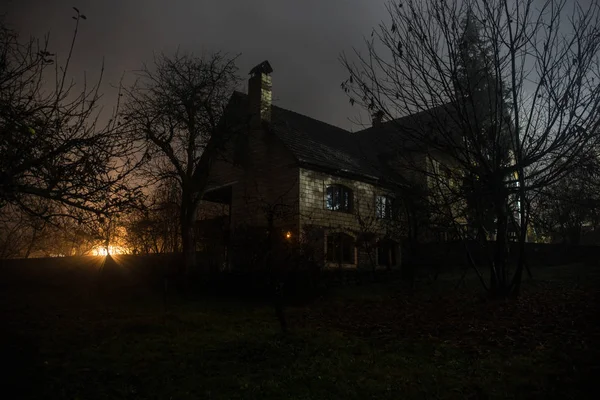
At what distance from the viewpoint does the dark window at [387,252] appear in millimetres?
23719

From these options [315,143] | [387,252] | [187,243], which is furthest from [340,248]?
[187,243]

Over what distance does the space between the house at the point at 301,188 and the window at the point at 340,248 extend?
52 millimetres

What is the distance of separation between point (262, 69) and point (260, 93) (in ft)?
4.67

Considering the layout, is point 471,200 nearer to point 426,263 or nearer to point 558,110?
point 558,110

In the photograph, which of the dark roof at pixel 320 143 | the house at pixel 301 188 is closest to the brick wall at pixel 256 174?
the house at pixel 301 188

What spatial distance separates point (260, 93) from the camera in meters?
22.9

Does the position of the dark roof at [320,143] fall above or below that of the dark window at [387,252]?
above

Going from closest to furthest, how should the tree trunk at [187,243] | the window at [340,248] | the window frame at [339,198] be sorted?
the tree trunk at [187,243]
the window at [340,248]
the window frame at [339,198]

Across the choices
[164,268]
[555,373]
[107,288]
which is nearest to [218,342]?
[555,373]

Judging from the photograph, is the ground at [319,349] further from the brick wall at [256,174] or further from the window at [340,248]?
the brick wall at [256,174]

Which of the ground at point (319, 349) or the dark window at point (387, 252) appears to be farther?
the dark window at point (387, 252)

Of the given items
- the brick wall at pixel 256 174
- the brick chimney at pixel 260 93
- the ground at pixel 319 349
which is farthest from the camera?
the brick chimney at pixel 260 93

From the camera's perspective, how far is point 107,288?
17.9m

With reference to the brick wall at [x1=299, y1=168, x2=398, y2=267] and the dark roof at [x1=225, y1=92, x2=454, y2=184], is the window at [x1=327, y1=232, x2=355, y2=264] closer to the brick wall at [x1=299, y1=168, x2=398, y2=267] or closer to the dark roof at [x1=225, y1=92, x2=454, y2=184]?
the brick wall at [x1=299, y1=168, x2=398, y2=267]
